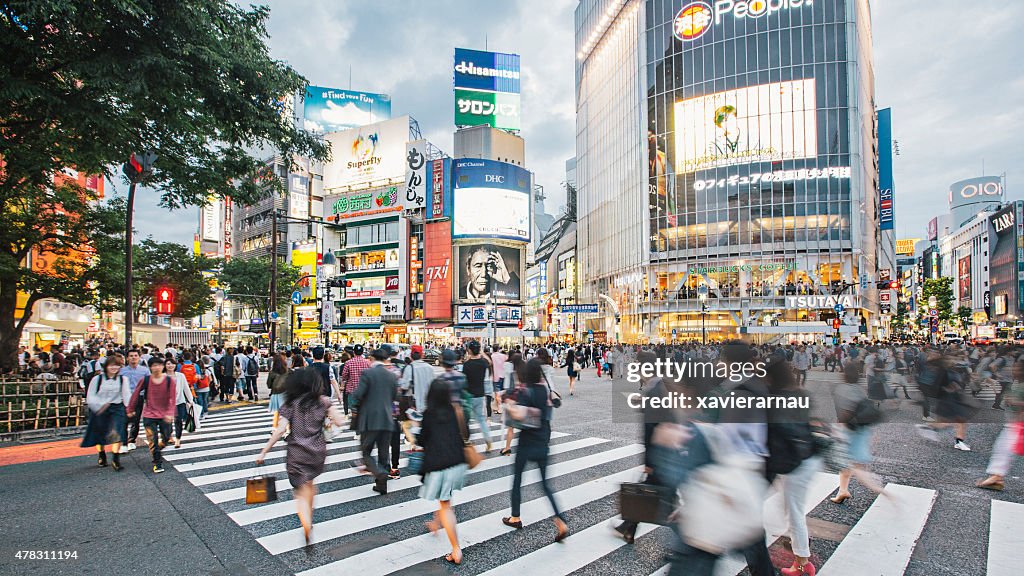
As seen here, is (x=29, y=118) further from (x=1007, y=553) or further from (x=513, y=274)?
(x=513, y=274)

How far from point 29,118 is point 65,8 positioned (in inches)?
140

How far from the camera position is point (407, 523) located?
607 cm

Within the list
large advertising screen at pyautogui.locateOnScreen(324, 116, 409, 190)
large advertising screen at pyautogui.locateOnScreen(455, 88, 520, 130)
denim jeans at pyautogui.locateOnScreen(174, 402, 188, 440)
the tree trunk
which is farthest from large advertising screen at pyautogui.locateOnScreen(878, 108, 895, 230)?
the tree trunk

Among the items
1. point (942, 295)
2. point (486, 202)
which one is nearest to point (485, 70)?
point (486, 202)

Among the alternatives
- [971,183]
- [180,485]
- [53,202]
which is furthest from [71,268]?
[971,183]

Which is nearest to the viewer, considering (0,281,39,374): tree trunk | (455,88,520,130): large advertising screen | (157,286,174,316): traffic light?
(157,286,174,316): traffic light

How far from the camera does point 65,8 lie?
6.59m

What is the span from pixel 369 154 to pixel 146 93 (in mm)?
67709

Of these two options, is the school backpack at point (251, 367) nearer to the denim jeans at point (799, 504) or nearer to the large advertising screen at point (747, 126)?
the denim jeans at point (799, 504)

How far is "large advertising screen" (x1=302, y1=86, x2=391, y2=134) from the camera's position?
80188 millimetres

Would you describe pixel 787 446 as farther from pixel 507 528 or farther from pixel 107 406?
pixel 107 406

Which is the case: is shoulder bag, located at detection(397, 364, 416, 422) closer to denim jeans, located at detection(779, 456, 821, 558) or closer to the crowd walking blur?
the crowd walking blur

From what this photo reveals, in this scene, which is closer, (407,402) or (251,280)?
(407,402)

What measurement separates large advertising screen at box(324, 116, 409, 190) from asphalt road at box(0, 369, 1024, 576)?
2565 inches
